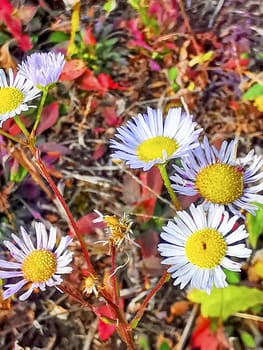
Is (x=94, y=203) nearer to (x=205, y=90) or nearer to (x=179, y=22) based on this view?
(x=205, y=90)

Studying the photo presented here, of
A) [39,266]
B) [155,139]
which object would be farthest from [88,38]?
[39,266]

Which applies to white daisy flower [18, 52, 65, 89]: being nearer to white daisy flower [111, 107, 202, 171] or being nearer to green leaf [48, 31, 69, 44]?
white daisy flower [111, 107, 202, 171]

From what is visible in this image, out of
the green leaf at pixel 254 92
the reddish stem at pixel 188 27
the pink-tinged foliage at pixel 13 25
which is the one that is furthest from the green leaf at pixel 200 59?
the pink-tinged foliage at pixel 13 25

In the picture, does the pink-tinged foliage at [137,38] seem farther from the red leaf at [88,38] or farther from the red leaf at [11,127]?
the red leaf at [11,127]

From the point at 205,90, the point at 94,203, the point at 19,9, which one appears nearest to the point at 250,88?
the point at 205,90

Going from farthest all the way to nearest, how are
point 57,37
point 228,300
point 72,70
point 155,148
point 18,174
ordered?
point 57,37, point 72,70, point 18,174, point 228,300, point 155,148

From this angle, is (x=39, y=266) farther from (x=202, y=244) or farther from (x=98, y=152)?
(x=98, y=152)
